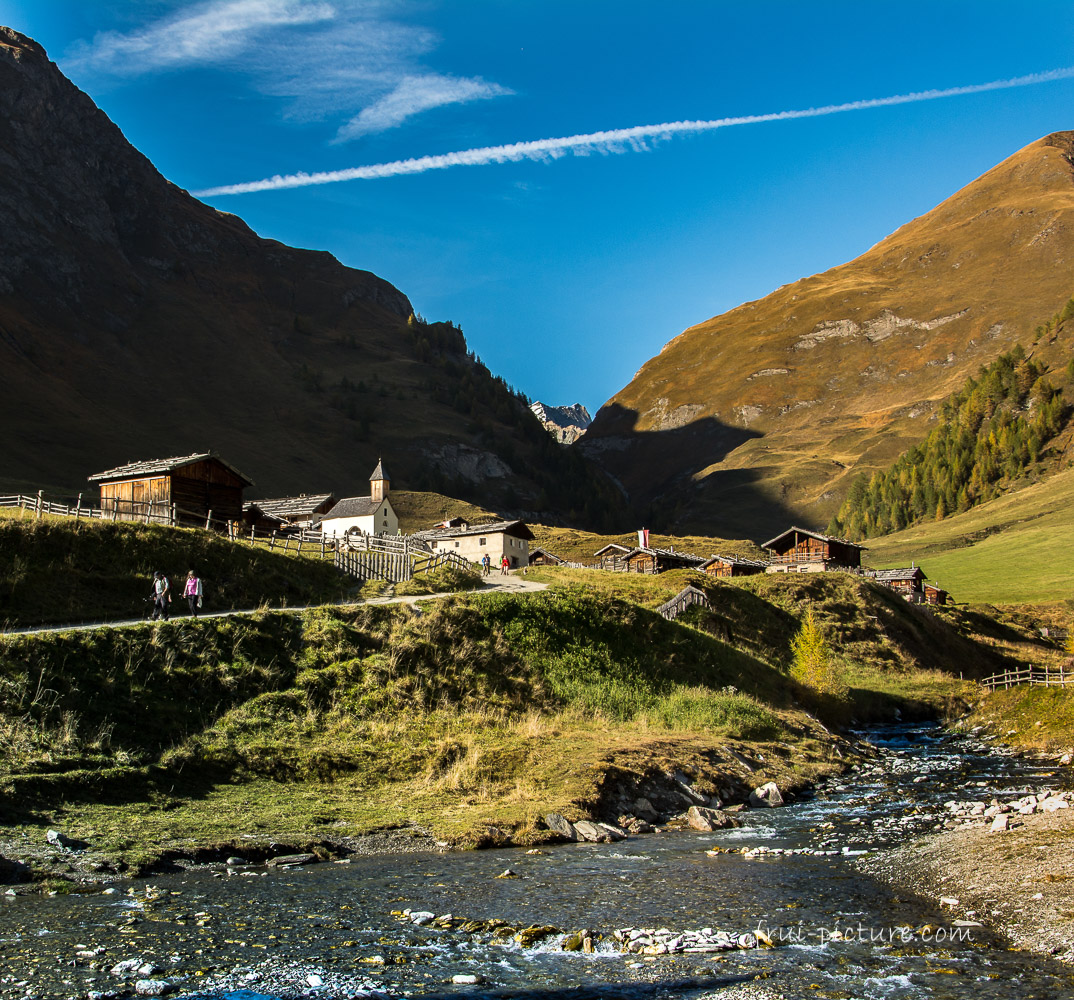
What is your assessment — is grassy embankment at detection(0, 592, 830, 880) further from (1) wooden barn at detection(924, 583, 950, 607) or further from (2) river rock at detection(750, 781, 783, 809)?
(1) wooden barn at detection(924, 583, 950, 607)

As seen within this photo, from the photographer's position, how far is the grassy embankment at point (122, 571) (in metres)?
34.2

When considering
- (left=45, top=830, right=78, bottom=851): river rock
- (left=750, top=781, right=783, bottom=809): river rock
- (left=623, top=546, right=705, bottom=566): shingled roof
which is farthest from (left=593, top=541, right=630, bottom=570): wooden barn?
(left=45, top=830, right=78, bottom=851): river rock

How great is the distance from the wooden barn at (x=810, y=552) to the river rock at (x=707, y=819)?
292ft

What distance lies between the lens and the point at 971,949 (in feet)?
40.4

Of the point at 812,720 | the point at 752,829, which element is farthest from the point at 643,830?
the point at 812,720

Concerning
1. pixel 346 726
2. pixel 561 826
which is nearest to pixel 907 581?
pixel 346 726

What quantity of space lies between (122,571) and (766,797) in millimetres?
28816

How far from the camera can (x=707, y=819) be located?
22109 millimetres

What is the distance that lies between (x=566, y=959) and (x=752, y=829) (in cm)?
1095

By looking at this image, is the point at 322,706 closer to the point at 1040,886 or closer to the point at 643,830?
the point at 643,830

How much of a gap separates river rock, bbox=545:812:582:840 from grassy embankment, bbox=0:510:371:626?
70.5ft

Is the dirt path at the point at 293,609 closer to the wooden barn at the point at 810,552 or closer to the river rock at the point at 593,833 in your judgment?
the river rock at the point at 593,833

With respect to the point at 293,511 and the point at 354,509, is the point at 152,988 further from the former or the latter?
the point at 293,511

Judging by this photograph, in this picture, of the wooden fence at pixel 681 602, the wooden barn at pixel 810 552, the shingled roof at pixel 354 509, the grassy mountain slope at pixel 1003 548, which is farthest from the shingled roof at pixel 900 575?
the shingled roof at pixel 354 509
